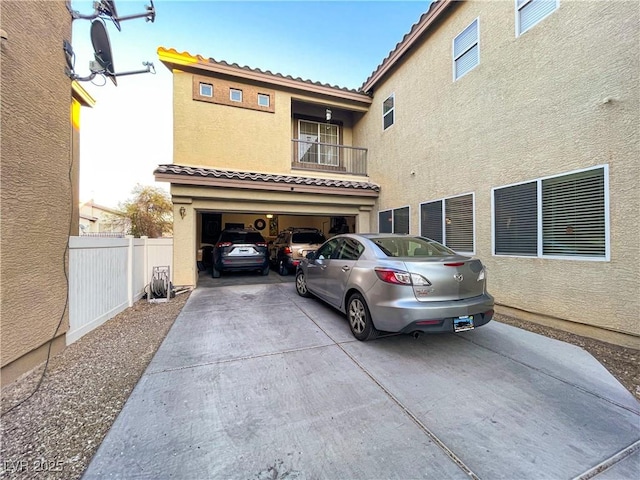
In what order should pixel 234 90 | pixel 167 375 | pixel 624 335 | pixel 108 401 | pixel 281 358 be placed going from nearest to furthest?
pixel 108 401
pixel 167 375
pixel 281 358
pixel 624 335
pixel 234 90

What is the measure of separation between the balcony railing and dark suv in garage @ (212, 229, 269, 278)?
3.47 m

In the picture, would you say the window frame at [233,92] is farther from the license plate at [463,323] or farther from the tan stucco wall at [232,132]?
the license plate at [463,323]

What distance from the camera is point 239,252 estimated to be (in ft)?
28.8

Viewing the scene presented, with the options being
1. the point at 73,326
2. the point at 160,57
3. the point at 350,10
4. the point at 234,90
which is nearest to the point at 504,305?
the point at 73,326

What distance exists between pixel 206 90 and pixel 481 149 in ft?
28.3

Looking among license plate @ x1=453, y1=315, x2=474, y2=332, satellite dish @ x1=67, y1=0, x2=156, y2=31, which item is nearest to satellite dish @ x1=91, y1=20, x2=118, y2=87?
satellite dish @ x1=67, y1=0, x2=156, y2=31

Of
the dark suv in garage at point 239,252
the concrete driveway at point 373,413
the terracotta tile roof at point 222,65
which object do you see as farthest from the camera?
the dark suv in garage at point 239,252

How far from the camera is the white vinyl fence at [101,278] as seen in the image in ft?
12.4

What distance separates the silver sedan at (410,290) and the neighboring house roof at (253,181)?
15.4 feet

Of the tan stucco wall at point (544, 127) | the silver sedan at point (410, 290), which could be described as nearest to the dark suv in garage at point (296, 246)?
the tan stucco wall at point (544, 127)

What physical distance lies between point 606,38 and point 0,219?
8.01m

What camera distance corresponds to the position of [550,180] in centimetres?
456

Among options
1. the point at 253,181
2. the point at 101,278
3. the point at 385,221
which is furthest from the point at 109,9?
the point at 385,221

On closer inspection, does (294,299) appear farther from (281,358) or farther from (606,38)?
(606,38)
